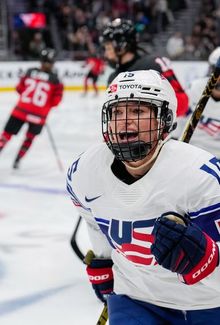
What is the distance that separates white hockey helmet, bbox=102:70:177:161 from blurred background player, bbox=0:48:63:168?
3.90m

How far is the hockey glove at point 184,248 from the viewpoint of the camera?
3.90 ft

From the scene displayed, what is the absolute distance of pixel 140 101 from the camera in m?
1.40

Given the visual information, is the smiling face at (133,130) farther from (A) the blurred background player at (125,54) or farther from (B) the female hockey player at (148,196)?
(A) the blurred background player at (125,54)

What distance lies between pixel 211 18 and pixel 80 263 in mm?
10597

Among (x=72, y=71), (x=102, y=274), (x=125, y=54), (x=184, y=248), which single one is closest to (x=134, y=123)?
(x=184, y=248)

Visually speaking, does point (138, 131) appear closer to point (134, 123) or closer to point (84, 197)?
point (134, 123)

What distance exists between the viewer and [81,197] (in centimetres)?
155

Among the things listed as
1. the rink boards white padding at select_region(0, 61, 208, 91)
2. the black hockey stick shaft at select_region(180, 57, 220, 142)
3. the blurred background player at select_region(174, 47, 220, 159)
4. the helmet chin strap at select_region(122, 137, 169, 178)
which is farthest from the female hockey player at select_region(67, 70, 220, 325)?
the rink boards white padding at select_region(0, 61, 208, 91)

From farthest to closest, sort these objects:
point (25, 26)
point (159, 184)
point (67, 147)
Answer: point (25, 26) → point (67, 147) → point (159, 184)

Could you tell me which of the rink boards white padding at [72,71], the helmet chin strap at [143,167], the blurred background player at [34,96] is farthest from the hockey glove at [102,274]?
the rink boards white padding at [72,71]

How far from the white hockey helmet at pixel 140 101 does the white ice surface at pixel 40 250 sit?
3.56 feet

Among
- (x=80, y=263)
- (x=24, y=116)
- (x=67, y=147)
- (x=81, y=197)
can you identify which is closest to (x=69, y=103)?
(x=67, y=147)

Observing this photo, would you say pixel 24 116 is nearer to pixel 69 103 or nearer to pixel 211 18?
pixel 69 103

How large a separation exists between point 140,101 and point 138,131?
0.23 ft
